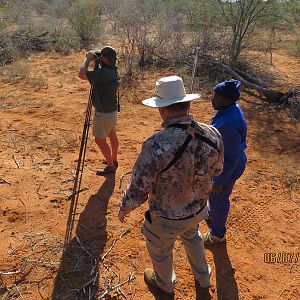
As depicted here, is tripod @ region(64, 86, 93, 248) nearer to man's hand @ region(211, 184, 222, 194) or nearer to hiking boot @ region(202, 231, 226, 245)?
hiking boot @ region(202, 231, 226, 245)

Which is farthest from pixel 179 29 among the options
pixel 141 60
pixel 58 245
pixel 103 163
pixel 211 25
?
pixel 58 245

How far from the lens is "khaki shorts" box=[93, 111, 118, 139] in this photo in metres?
4.34

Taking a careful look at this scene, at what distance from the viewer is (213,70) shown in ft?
29.8

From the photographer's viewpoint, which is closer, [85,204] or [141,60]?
[85,204]

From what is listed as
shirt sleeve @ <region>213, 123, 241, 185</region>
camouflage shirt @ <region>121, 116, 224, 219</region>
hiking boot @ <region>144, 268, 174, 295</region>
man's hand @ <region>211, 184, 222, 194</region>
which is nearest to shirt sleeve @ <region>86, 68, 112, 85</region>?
shirt sleeve @ <region>213, 123, 241, 185</region>

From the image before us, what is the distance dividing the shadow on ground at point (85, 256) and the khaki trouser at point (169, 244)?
665 millimetres

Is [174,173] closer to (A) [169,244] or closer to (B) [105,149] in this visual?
(A) [169,244]

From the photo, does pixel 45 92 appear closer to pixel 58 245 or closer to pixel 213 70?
pixel 213 70

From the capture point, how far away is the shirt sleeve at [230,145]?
2.89 metres

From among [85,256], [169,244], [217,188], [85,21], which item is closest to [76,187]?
[85,256]

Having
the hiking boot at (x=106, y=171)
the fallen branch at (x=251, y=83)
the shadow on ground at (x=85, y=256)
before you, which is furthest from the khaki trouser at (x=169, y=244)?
the fallen branch at (x=251, y=83)

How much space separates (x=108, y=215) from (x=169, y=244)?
5.31ft

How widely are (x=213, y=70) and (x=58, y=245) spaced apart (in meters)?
6.71
